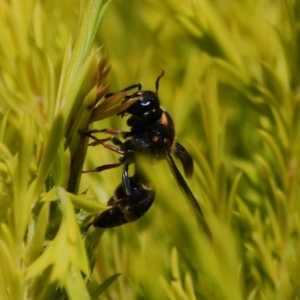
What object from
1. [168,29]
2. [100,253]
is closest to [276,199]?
[100,253]

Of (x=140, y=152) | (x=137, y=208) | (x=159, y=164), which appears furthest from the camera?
(x=140, y=152)

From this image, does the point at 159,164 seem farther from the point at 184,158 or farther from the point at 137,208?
the point at 184,158

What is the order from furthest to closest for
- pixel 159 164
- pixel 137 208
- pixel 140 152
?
pixel 140 152
pixel 137 208
pixel 159 164

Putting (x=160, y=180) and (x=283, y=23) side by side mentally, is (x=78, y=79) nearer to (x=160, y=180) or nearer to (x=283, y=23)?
(x=160, y=180)

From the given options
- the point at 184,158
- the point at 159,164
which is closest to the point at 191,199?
the point at 159,164

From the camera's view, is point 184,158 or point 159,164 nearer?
point 159,164

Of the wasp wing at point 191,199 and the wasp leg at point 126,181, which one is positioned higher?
the wasp leg at point 126,181
